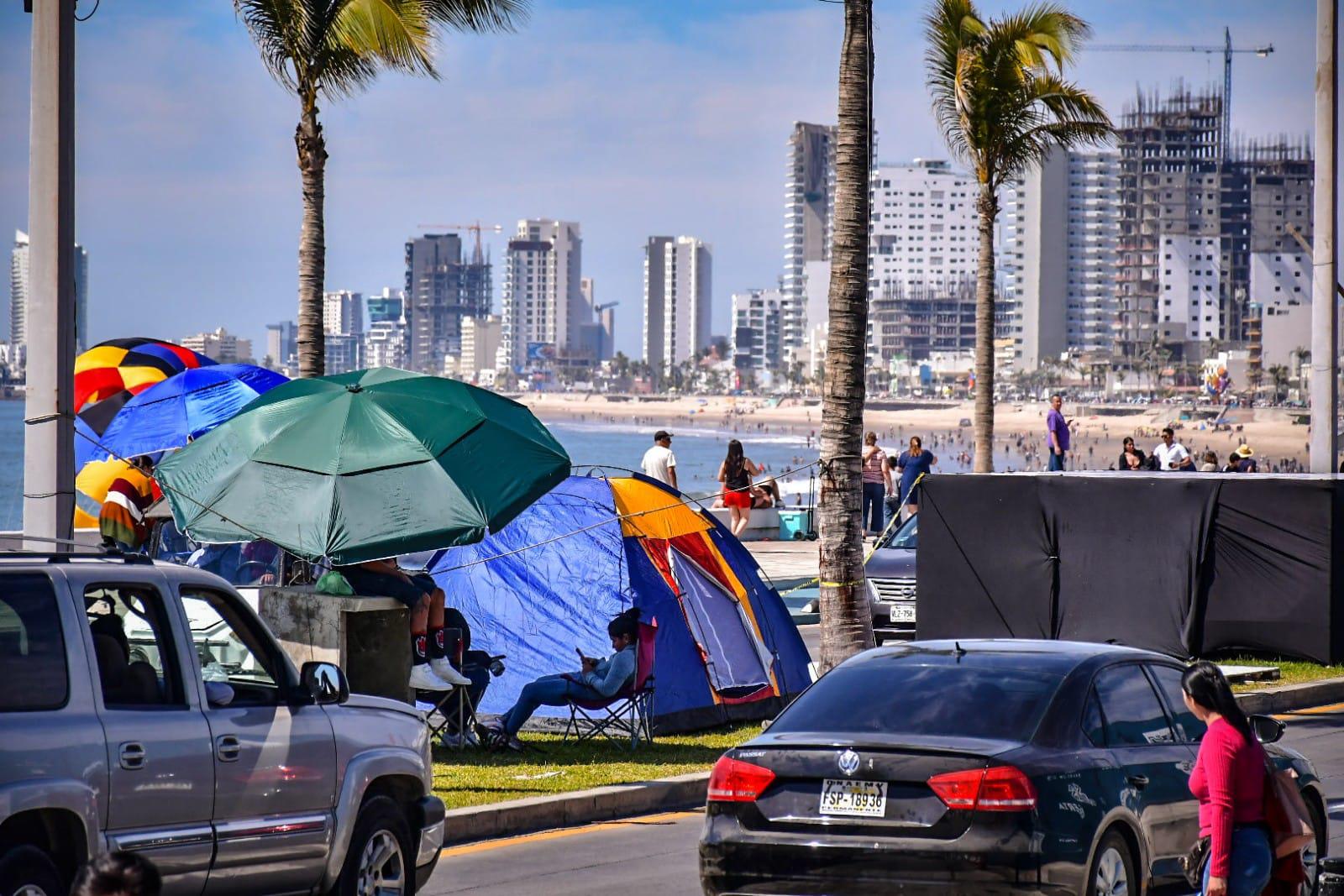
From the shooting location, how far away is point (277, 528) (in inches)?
481

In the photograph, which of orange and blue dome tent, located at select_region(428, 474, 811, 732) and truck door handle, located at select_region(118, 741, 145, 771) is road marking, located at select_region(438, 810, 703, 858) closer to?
orange and blue dome tent, located at select_region(428, 474, 811, 732)

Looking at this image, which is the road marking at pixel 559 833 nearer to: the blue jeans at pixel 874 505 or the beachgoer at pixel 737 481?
the beachgoer at pixel 737 481

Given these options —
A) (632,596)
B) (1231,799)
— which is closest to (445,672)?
(632,596)

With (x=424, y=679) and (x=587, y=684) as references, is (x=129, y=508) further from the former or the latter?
(x=587, y=684)

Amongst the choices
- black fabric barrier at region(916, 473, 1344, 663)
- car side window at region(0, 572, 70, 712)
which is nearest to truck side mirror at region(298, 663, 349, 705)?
car side window at region(0, 572, 70, 712)

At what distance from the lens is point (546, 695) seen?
41.9 ft

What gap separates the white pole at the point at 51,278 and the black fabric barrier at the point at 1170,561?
10.3 metres

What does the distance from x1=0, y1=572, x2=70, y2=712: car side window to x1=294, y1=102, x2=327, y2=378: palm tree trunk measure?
1320 centimetres

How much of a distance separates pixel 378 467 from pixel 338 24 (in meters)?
7.92

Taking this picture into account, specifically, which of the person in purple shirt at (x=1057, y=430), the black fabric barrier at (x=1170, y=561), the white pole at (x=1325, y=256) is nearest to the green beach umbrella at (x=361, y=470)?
the black fabric barrier at (x=1170, y=561)

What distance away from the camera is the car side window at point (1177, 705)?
8156 millimetres

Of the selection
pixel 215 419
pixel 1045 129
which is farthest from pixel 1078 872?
pixel 1045 129

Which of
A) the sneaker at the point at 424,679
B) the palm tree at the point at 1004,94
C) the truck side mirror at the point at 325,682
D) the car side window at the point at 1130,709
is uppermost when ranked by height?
the palm tree at the point at 1004,94

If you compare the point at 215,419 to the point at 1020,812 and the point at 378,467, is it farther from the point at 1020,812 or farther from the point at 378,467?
the point at 1020,812
